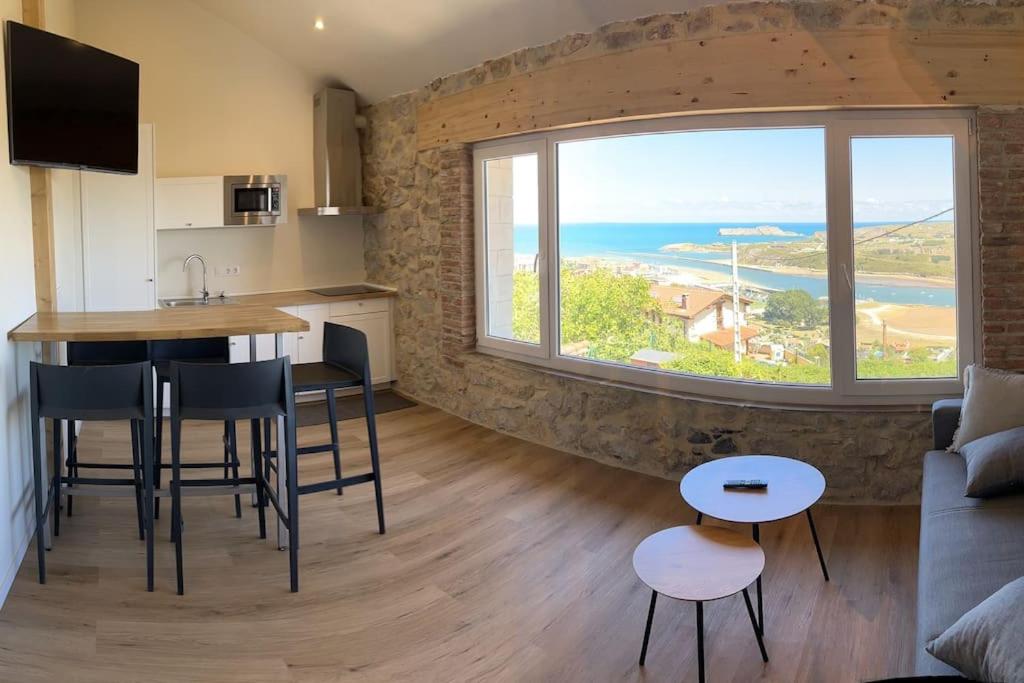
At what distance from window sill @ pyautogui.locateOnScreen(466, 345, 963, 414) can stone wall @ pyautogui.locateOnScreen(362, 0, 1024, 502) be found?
0.04 meters

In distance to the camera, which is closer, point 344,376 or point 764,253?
point 344,376

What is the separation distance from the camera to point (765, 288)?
4738 millimetres

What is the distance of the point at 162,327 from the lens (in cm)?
380

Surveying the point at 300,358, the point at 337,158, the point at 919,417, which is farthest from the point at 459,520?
the point at 337,158

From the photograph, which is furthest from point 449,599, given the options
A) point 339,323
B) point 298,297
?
point 298,297

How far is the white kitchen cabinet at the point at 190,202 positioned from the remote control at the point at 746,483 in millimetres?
5174

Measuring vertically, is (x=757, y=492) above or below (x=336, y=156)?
below

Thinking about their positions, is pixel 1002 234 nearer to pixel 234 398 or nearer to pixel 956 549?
pixel 956 549

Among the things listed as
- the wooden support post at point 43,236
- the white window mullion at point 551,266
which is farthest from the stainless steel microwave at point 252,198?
the white window mullion at point 551,266

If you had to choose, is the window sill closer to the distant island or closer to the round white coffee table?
the distant island

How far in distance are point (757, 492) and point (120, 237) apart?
17.2 ft

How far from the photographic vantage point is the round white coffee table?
311 cm

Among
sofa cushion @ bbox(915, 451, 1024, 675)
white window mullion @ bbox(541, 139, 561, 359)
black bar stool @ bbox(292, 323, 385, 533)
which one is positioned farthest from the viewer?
white window mullion @ bbox(541, 139, 561, 359)

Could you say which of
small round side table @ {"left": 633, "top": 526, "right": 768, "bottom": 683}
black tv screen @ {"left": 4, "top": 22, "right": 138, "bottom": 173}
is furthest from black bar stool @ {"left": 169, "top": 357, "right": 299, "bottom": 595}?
small round side table @ {"left": 633, "top": 526, "right": 768, "bottom": 683}
